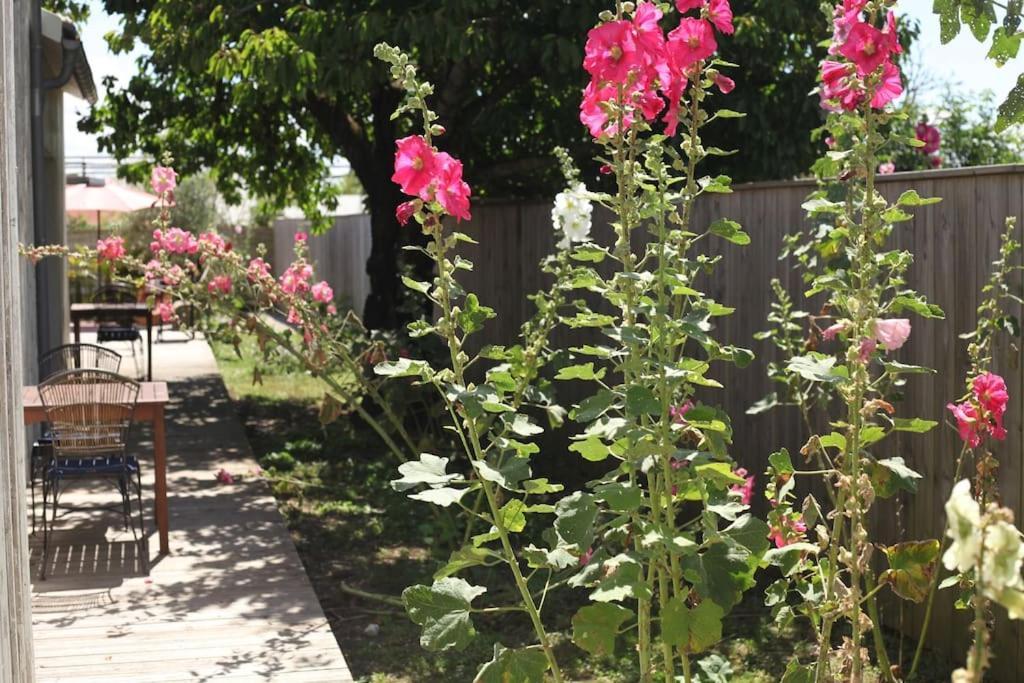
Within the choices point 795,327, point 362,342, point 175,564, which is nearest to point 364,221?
point 362,342

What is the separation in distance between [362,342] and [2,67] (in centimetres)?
611

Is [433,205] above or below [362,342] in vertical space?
above

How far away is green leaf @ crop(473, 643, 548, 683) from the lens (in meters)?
3.19

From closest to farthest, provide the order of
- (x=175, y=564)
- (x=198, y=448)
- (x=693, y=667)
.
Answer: (x=693, y=667) → (x=175, y=564) → (x=198, y=448)

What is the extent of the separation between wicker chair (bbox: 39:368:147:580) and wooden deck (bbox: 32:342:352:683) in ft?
0.86

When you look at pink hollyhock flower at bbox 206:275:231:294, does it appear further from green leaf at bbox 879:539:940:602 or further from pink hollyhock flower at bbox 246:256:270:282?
green leaf at bbox 879:539:940:602

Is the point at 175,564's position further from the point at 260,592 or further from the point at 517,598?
the point at 517,598

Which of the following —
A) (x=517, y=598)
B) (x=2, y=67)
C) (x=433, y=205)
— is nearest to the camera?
(x=2, y=67)

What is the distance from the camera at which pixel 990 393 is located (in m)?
3.81

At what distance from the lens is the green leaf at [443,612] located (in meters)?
3.15

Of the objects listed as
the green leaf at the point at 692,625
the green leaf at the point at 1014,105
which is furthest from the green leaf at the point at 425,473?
the green leaf at the point at 1014,105

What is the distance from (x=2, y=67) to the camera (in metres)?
2.75

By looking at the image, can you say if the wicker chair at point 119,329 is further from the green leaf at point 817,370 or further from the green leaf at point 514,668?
the green leaf at point 817,370

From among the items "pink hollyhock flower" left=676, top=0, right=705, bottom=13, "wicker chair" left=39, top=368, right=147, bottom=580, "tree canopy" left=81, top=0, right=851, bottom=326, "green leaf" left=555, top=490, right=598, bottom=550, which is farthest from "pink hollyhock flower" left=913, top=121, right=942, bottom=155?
"wicker chair" left=39, top=368, right=147, bottom=580
